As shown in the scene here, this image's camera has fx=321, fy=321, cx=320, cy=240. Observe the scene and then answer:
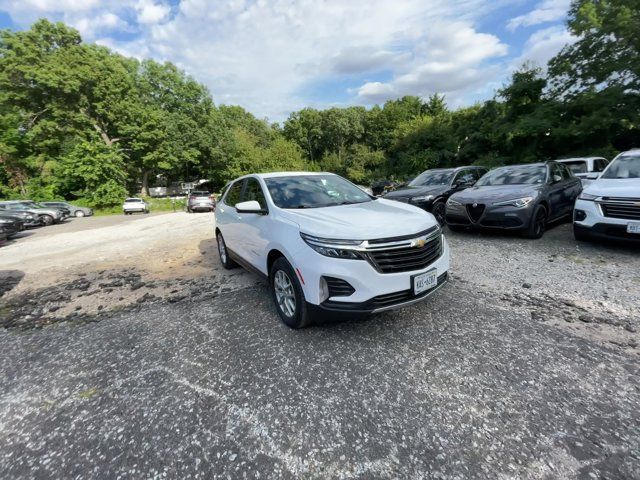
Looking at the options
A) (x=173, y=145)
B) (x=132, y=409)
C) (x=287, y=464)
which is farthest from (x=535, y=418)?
(x=173, y=145)

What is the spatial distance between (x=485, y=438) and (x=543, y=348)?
128cm

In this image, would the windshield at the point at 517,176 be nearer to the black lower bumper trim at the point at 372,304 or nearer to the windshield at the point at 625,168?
the windshield at the point at 625,168

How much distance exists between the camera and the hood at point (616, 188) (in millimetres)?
4736

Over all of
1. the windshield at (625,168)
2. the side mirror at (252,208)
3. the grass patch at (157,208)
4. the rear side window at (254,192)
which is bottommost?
the grass patch at (157,208)

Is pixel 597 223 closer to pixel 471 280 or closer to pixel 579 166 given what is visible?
pixel 471 280

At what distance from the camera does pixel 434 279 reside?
3.13 m

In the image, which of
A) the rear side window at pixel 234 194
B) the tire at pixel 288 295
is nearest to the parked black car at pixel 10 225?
the rear side window at pixel 234 194

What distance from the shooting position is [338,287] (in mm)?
2787

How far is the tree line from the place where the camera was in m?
16.4

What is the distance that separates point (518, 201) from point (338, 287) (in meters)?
5.06

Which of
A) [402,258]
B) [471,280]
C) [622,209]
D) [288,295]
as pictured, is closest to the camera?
[402,258]

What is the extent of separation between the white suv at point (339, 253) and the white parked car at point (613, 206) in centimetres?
347

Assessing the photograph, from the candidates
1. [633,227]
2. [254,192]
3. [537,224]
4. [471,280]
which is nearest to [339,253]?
[254,192]

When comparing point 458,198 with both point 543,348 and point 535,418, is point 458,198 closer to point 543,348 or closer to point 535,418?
point 543,348
